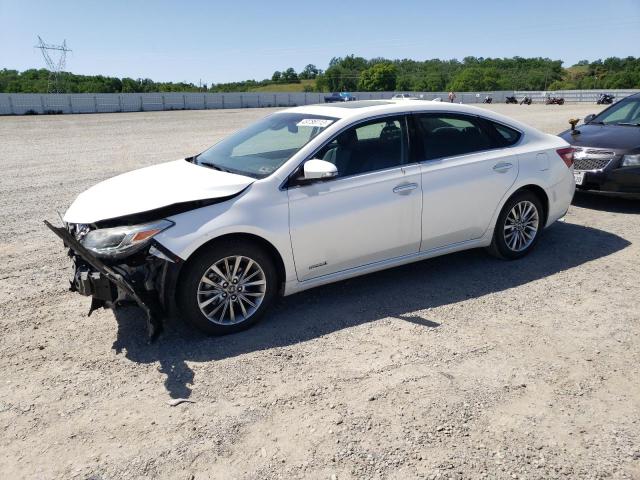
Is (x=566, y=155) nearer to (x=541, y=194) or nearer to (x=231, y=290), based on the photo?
(x=541, y=194)

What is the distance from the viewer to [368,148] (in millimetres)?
4562

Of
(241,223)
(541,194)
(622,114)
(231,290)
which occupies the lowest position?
(231,290)

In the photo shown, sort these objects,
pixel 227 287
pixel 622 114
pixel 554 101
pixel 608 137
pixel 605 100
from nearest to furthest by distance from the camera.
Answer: pixel 227 287 → pixel 608 137 → pixel 622 114 → pixel 605 100 → pixel 554 101

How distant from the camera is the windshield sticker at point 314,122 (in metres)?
4.51

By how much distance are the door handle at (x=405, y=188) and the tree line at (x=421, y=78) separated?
249ft

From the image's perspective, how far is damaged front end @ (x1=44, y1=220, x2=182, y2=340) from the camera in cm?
363

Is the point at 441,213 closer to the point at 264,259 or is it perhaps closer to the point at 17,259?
the point at 264,259

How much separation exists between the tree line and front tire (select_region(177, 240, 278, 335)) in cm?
7604

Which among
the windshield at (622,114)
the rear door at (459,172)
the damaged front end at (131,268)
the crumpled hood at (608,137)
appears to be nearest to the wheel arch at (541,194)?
the rear door at (459,172)

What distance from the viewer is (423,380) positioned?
343 cm

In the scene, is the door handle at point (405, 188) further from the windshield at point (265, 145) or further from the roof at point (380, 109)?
the windshield at point (265, 145)

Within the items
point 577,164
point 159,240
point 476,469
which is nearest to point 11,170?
point 159,240

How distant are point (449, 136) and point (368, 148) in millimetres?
940

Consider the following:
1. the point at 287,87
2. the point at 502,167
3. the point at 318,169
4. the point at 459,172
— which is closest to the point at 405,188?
the point at 459,172
